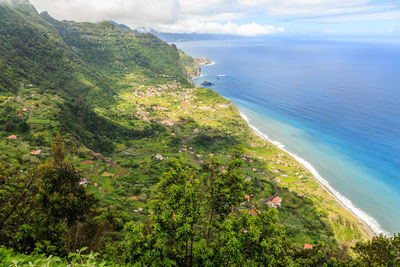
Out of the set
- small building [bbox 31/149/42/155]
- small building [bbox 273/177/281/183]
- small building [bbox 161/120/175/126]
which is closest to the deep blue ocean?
small building [bbox 273/177/281/183]

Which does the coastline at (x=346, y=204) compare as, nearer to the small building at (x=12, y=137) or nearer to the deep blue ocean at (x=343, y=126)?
the deep blue ocean at (x=343, y=126)

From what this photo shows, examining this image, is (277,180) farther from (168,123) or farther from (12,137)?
(12,137)

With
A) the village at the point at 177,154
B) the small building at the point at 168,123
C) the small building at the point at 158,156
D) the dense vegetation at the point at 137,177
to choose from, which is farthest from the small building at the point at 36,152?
the small building at the point at 168,123

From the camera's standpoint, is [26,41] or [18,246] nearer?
[18,246]

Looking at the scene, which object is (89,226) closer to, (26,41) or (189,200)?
(189,200)

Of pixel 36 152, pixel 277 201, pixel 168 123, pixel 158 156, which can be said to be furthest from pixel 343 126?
pixel 36 152

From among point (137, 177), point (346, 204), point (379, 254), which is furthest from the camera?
point (346, 204)

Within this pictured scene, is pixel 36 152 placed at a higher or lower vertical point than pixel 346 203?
higher

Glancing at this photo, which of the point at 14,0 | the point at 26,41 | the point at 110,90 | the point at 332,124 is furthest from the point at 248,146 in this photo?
the point at 14,0
